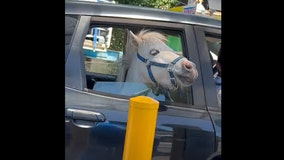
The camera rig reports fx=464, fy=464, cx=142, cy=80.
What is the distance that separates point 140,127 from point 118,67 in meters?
0.98

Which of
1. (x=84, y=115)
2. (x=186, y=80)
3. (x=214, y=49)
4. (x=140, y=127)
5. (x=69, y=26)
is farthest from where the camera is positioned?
(x=214, y=49)

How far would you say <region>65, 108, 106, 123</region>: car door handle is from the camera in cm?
270

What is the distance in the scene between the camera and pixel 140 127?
2.43m

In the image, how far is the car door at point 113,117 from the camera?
271 cm

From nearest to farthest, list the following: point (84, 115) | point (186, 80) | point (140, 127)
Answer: point (140, 127) < point (84, 115) < point (186, 80)

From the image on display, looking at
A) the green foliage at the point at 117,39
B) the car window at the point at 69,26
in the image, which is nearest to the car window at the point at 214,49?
the green foliage at the point at 117,39

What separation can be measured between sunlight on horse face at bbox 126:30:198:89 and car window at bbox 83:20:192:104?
0.04m

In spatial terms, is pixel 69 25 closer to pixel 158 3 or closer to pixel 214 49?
pixel 214 49

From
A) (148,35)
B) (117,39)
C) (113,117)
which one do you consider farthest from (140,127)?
(117,39)

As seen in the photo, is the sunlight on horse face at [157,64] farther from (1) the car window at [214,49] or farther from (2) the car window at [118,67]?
(1) the car window at [214,49]

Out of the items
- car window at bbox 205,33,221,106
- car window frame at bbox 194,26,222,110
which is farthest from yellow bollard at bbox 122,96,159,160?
car window at bbox 205,33,221,106

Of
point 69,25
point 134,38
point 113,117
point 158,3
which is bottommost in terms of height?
point 158,3
